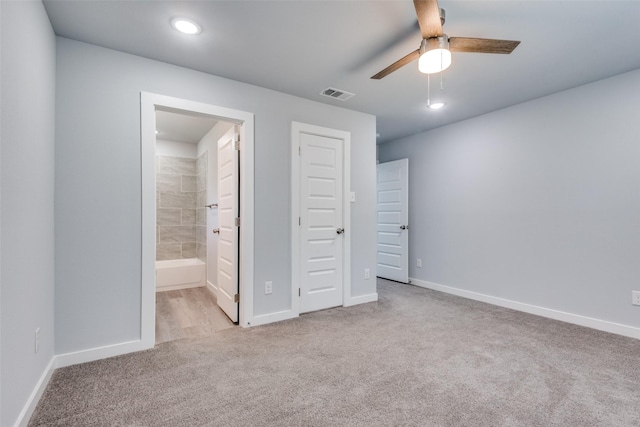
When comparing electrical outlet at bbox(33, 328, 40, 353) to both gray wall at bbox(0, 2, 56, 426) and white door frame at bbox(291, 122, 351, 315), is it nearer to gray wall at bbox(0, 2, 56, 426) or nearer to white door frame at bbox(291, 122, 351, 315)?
gray wall at bbox(0, 2, 56, 426)

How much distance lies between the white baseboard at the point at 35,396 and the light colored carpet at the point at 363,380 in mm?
43

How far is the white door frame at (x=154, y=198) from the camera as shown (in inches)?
98.7

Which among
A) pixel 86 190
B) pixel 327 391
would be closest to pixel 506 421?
pixel 327 391

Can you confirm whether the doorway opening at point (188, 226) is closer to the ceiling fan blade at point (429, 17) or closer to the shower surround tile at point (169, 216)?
the shower surround tile at point (169, 216)

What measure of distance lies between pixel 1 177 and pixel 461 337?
3.36m

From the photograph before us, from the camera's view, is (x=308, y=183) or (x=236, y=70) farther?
(x=308, y=183)

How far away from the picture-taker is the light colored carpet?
169cm

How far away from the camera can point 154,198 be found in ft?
8.40

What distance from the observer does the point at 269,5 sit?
1.93 m

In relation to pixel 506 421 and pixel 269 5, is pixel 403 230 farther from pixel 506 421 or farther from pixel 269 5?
pixel 269 5

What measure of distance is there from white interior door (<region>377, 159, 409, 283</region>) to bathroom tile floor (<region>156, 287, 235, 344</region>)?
2.87 meters

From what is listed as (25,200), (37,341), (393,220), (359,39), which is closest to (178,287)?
(37,341)

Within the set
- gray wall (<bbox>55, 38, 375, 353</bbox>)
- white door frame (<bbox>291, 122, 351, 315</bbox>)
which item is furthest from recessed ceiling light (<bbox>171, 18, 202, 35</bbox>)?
white door frame (<bbox>291, 122, 351, 315</bbox>)

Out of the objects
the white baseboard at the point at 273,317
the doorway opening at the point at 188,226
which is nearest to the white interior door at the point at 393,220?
the white baseboard at the point at 273,317
